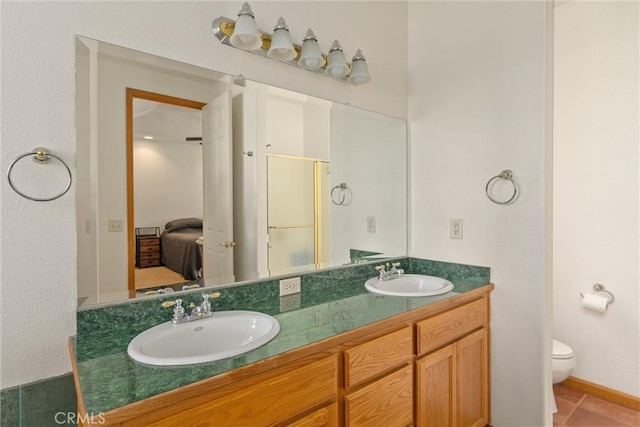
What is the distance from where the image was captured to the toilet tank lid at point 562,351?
2.21 meters

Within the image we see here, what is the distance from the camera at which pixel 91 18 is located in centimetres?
116

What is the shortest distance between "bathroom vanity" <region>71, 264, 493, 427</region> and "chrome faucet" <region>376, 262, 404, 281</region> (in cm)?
23

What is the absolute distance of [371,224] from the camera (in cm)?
218

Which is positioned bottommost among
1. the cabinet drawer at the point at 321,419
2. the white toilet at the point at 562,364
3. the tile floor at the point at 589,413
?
the tile floor at the point at 589,413

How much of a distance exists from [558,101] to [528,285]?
159 centimetres

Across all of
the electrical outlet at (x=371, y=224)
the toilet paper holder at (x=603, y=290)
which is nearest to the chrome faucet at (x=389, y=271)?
the electrical outlet at (x=371, y=224)

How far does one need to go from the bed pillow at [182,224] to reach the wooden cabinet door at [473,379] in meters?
1.32

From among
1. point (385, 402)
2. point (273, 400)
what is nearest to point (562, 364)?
point (385, 402)

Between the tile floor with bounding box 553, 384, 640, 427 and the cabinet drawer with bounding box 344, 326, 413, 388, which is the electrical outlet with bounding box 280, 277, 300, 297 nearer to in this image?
the cabinet drawer with bounding box 344, 326, 413, 388

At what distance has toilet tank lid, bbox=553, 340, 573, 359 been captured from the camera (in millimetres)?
2207

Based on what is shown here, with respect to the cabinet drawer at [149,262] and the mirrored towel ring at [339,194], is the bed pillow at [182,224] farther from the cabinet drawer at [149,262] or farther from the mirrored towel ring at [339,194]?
Result: the mirrored towel ring at [339,194]

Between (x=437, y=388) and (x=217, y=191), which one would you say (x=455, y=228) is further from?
(x=217, y=191)

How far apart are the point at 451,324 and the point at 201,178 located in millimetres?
1315

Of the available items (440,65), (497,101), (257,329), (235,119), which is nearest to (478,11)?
(440,65)
